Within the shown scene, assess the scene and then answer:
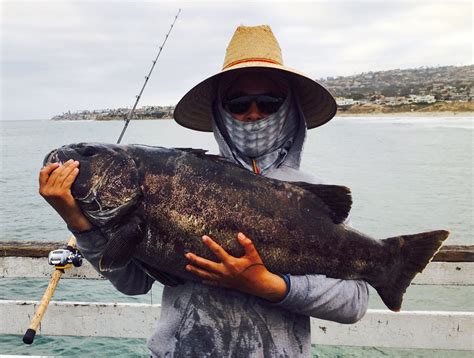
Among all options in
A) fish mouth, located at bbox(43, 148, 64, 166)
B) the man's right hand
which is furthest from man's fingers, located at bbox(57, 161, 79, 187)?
fish mouth, located at bbox(43, 148, 64, 166)

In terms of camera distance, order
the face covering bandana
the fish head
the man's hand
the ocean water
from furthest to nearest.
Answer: the ocean water, the face covering bandana, the fish head, the man's hand

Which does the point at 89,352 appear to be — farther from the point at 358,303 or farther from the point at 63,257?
the point at 358,303

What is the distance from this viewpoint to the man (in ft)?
7.06

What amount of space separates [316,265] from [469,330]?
245cm

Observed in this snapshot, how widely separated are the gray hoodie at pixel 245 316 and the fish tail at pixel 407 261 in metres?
0.14

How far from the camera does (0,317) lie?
4.20m

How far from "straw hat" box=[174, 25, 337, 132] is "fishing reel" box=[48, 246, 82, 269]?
1.45 meters

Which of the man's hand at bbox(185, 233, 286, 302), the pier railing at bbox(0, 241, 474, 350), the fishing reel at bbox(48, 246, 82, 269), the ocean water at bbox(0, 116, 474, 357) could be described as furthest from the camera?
the ocean water at bbox(0, 116, 474, 357)

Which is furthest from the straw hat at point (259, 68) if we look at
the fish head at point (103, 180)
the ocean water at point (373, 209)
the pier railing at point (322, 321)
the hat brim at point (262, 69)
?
the pier railing at point (322, 321)

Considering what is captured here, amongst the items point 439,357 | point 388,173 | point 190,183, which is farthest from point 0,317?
point 388,173

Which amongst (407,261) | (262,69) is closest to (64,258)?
(262,69)

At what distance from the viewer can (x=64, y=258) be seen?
12.1ft

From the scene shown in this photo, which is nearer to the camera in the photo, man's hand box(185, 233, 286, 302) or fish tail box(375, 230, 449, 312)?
man's hand box(185, 233, 286, 302)

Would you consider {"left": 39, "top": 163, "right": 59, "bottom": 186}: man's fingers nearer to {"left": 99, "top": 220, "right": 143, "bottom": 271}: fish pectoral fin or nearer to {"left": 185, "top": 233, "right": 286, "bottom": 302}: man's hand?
{"left": 99, "top": 220, "right": 143, "bottom": 271}: fish pectoral fin
